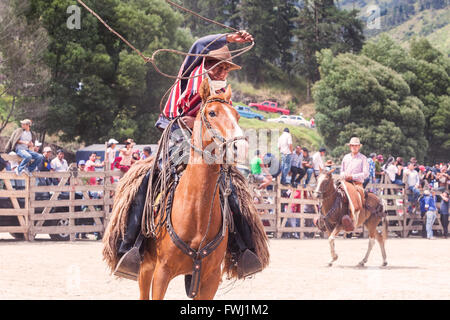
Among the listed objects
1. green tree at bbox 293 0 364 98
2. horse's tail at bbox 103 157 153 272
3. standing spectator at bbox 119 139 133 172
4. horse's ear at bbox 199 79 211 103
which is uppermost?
green tree at bbox 293 0 364 98

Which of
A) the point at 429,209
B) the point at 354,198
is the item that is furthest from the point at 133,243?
the point at 429,209

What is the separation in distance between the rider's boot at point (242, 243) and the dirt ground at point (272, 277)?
1.56 feet

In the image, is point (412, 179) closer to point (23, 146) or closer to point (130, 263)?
point (23, 146)

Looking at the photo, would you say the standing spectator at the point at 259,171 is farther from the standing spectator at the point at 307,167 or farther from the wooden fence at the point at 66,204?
the standing spectator at the point at 307,167

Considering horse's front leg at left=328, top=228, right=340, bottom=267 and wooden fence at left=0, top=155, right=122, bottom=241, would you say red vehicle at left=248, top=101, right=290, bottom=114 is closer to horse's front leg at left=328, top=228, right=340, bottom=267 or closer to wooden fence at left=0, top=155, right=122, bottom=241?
wooden fence at left=0, top=155, right=122, bottom=241

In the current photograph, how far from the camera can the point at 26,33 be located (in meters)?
34.1

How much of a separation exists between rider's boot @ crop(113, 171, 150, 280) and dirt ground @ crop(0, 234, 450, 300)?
805mm

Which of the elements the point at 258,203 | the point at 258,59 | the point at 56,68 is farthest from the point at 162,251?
the point at 258,59

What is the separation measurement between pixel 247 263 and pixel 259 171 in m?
13.6

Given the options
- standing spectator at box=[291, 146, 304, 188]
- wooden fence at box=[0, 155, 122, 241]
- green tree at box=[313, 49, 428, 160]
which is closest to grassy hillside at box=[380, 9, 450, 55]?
green tree at box=[313, 49, 428, 160]

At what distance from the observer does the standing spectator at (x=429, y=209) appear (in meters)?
25.8

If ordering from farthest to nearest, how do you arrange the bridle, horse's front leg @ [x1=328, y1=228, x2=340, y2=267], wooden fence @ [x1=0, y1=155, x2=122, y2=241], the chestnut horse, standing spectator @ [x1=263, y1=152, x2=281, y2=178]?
standing spectator @ [x1=263, y1=152, x2=281, y2=178], wooden fence @ [x1=0, y1=155, x2=122, y2=241], horse's front leg @ [x1=328, y1=228, x2=340, y2=267], the chestnut horse, the bridle

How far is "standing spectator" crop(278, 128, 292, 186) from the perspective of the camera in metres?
21.2

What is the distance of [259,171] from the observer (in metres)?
20.7
